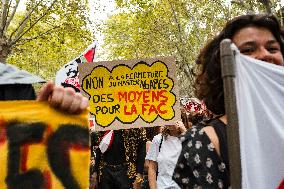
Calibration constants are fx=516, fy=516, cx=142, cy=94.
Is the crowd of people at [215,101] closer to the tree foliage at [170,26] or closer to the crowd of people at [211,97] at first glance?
the crowd of people at [211,97]

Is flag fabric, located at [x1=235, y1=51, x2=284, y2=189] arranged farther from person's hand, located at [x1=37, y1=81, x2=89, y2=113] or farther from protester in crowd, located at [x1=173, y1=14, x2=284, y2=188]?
person's hand, located at [x1=37, y1=81, x2=89, y2=113]

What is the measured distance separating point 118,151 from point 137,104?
1521 mm

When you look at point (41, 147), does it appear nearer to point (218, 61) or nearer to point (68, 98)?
point (68, 98)

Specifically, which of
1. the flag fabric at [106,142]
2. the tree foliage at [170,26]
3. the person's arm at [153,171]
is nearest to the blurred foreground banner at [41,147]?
the person's arm at [153,171]

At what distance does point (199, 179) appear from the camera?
1811 millimetres

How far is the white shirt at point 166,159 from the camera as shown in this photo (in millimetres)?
5383

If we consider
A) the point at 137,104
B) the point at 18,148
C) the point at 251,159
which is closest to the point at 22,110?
the point at 18,148

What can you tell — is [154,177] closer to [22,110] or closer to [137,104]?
[137,104]

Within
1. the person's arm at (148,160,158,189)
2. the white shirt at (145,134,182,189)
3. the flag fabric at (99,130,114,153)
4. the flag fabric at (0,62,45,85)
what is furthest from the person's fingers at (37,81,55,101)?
the flag fabric at (99,130,114,153)

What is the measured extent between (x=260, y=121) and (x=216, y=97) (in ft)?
0.78

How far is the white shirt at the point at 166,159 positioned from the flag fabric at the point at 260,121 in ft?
10.8

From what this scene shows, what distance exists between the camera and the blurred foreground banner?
2000 millimetres

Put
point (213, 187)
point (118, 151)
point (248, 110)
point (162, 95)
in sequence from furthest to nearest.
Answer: point (118, 151) → point (162, 95) → point (248, 110) → point (213, 187)

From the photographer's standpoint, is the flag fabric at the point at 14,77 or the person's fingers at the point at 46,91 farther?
the flag fabric at the point at 14,77
